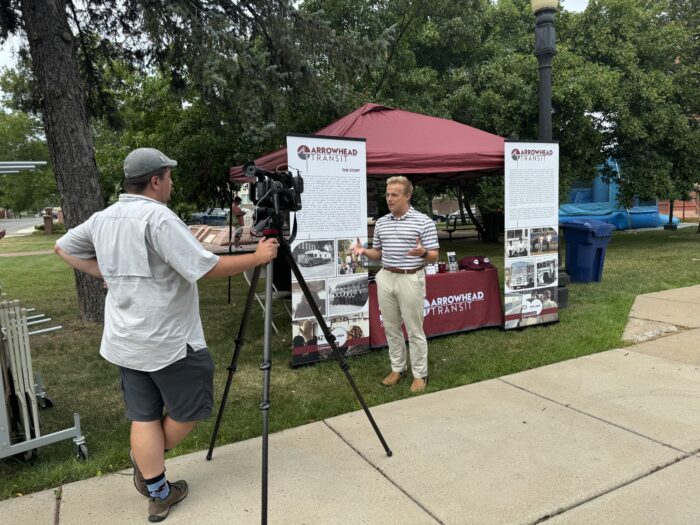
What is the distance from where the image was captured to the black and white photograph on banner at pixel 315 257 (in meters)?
4.91

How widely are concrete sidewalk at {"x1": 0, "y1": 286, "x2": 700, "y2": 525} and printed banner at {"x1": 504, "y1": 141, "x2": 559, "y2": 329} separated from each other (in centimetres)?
187

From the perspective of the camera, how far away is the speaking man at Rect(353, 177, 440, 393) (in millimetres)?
4250

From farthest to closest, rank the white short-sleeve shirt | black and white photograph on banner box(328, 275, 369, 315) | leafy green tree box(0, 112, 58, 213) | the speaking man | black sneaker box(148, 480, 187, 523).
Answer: leafy green tree box(0, 112, 58, 213) < black and white photograph on banner box(328, 275, 369, 315) < the speaking man < black sneaker box(148, 480, 187, 523) < the white short-sleeve shirt

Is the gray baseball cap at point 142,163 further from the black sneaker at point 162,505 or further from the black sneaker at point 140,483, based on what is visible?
the black sneaker at point 162,505

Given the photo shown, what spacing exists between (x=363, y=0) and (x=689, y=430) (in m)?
13.7

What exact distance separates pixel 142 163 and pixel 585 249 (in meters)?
8.45

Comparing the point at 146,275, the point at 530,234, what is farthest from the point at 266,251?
the point at 530,234

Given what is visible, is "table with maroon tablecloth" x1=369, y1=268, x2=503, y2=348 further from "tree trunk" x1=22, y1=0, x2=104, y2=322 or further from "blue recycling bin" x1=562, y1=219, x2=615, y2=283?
"tree trunk" x1=22, y1=0, x2=104, y2=322

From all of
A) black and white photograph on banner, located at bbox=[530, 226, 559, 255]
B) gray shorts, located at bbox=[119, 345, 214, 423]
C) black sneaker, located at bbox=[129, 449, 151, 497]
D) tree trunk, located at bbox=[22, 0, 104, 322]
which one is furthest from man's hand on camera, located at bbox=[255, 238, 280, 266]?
tree trunk, located at bbox=[22, 0, 104, 322]

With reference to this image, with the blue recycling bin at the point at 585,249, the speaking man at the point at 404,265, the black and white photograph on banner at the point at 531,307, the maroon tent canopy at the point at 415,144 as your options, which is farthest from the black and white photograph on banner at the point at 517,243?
the blue recycling bin at the point at 585,249

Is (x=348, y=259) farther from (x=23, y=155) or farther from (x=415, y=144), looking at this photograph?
(x=23, y=155)

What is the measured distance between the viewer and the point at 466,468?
10.1 feet

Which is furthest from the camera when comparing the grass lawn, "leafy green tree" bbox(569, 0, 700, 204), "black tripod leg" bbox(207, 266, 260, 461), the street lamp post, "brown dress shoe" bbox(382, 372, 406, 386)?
"leafy green tree" bbox(569, 0, 700, 204)

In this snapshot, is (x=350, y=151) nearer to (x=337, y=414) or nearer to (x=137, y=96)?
(x=337, y=414)
